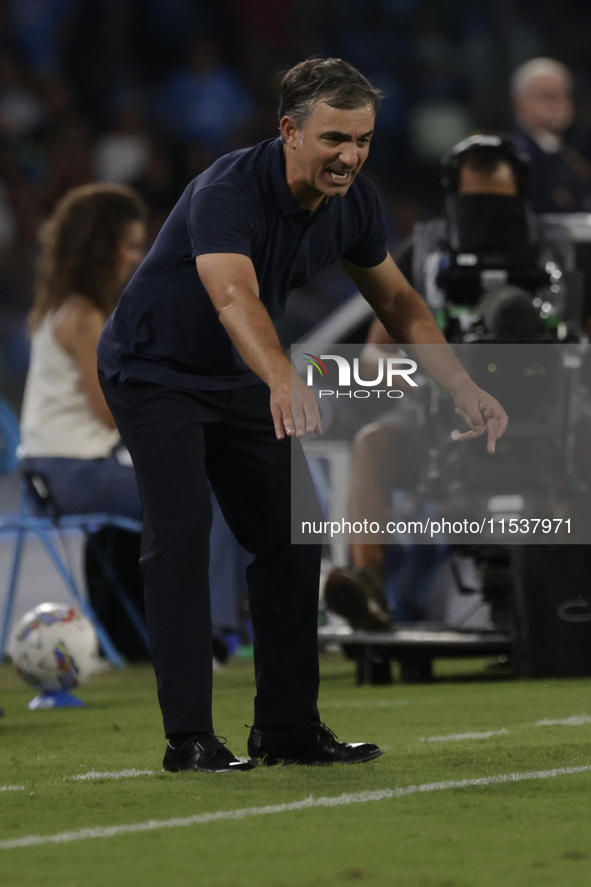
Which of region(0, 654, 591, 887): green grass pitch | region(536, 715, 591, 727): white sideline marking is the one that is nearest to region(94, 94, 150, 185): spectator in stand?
region(0, 654, 591, 887): green grass pitch

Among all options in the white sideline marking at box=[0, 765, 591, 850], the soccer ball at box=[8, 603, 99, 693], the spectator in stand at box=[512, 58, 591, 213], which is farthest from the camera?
the spectator in stand at box=[512, 58, 591, 213]

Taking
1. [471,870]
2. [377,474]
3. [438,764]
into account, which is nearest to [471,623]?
[377,474]

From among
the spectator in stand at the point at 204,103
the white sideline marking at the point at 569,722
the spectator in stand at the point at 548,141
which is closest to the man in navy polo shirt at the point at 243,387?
the white sideline marking at the point at 569,722

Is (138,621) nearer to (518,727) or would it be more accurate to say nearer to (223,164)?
(518,727)

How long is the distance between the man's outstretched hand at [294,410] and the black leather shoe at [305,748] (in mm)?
877

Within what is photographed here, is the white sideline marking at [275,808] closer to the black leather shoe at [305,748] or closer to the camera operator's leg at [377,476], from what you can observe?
the black leather shoe at [305,748]

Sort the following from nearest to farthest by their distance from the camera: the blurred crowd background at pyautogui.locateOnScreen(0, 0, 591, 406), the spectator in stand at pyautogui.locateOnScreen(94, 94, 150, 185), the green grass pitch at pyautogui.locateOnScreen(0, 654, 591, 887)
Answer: the green grass pitch at pyautogui.locateOnScreen(0, 654, 591, 887) < the blurred crowd background at pyautogui.locateOnScreen(0, 0, 591, 406) < the spectator in stand at pyautogui.locateOnScreen(94, 94, 150, 185)

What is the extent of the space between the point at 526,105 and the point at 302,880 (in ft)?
21.9

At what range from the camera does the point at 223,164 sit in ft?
10.1

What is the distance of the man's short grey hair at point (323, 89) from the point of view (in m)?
2.92

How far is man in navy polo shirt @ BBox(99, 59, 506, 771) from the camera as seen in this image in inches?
116

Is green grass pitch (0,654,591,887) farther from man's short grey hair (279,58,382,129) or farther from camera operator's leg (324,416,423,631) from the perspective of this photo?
man's short grey hair (279,58,382,129)

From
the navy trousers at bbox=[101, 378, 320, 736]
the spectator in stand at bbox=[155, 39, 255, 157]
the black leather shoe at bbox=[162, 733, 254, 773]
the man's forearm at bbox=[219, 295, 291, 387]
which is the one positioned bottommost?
the black leather shoe at bbox=[162, 733, 254, 773]

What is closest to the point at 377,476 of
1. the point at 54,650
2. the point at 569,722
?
the point at 54,650
